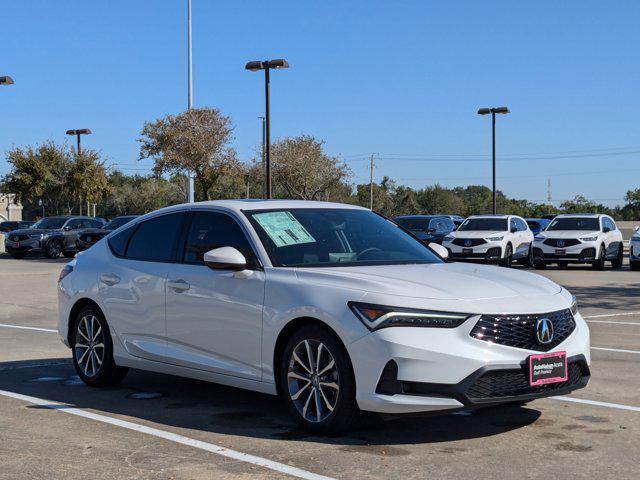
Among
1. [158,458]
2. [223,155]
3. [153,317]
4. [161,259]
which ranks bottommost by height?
[158,458]

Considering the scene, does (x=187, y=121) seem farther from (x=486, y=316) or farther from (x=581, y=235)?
(x=486, y=316)

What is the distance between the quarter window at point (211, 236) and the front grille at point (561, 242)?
20.4m

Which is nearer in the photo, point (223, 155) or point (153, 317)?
point (153, 317)

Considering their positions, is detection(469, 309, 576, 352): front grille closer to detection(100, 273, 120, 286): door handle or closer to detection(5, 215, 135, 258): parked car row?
detection(100, 273, 120, 286): door handle

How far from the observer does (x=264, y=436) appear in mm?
6094

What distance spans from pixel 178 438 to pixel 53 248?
29.7m

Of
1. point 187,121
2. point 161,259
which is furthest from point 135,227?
point 187,121

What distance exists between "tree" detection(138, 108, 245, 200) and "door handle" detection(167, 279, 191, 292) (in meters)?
36.0

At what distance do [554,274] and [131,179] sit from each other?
114 meters

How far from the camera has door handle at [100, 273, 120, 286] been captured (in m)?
7.79

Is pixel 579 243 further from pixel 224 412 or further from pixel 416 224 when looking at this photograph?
pixel 224 412

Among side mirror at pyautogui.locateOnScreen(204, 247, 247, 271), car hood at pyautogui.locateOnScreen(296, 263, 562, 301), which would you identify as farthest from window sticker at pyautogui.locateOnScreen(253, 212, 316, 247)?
car hood at pyautogui.locateOnScreen(296, 263, 562, 301)

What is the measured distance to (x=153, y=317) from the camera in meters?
7.35

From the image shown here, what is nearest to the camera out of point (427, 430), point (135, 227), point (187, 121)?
point (427, 430)
